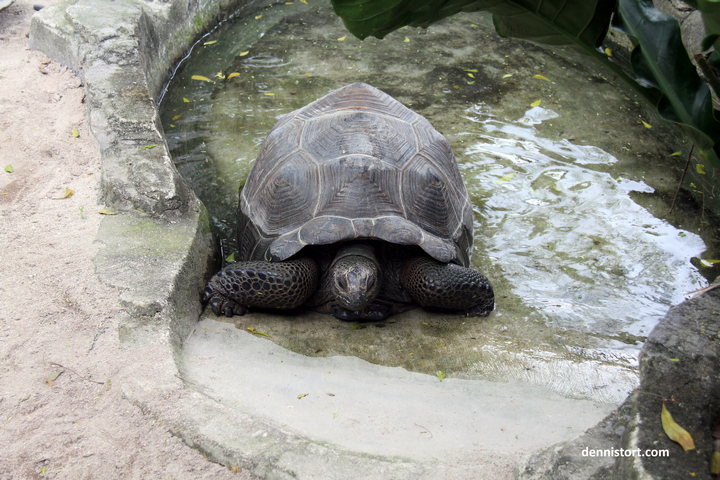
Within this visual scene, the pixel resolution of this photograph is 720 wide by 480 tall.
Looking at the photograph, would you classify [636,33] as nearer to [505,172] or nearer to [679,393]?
[679,393]

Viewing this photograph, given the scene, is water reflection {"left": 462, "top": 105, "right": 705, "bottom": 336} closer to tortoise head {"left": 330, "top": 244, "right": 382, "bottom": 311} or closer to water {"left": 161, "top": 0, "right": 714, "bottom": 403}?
water {"left": 161, "top": 0, "right": 714, "bottom": 403}

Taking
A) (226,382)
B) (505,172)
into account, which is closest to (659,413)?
(226,382)

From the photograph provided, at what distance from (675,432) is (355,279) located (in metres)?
1.52

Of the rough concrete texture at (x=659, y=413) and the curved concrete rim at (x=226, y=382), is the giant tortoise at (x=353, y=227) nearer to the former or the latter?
the curved concrete rim at (x=226, y=382)

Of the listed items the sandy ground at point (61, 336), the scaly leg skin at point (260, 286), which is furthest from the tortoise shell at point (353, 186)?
the sandy ground at point (61, 336)

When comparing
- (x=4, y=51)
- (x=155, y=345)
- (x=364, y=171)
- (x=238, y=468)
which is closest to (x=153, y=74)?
(x=4, y=51)

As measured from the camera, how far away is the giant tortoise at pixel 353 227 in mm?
2768

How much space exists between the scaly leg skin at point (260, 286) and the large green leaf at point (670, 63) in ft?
5.82

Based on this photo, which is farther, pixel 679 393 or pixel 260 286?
pixel 260 286

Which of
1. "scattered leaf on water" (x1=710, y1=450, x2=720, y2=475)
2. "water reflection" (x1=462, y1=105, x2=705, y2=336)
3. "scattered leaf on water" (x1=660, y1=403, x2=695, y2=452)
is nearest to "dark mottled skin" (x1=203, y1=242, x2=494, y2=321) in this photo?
"water reflection" (x1=462, y1=105, x2=705, y2=336)

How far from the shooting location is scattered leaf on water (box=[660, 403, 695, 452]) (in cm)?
141

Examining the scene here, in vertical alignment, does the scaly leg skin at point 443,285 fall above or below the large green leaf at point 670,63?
below

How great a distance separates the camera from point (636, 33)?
1.63 metres

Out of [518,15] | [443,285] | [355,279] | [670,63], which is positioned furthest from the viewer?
[443,285]
